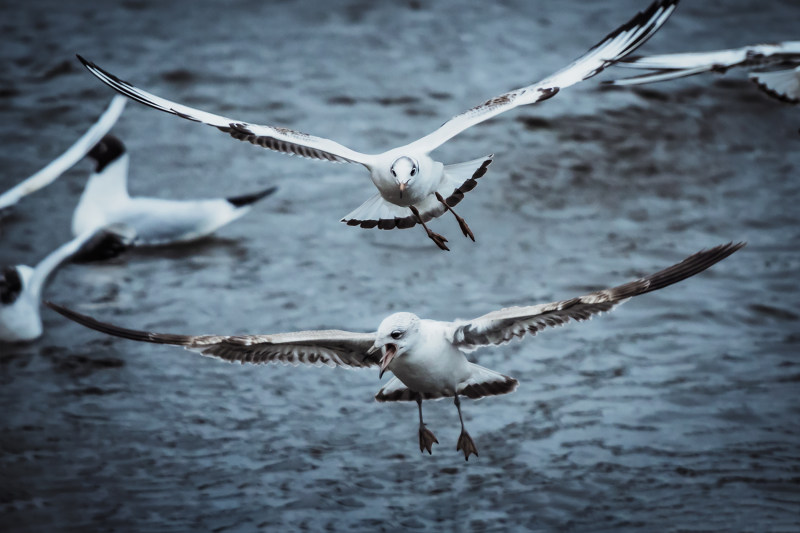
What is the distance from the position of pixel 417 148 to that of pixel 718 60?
2.89 meters

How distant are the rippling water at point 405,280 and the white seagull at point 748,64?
1979 mm

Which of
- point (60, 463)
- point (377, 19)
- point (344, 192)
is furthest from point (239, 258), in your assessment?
point (377, 19)

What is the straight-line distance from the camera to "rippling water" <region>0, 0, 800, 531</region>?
7980 mm

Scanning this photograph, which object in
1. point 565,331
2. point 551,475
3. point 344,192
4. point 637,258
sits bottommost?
point 551,475

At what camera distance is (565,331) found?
10070 mm

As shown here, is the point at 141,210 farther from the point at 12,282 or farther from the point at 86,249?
the point at 12,282

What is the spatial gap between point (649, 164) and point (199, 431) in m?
6.03

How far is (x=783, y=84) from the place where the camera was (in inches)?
366

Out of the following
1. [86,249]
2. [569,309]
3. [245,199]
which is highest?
[245,199]

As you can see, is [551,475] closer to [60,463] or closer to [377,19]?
[60,463]

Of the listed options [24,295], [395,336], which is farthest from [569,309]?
[24,295]

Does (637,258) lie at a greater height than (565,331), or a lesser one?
greater

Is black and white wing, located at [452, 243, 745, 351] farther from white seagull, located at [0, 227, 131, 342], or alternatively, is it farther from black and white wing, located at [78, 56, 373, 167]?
white seagull, located at [0, 227, 131, 342]

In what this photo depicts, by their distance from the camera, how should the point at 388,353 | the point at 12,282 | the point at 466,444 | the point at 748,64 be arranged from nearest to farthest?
the point at 388,353
the point at 466,444
the point at 748,64
the point at 12,282
